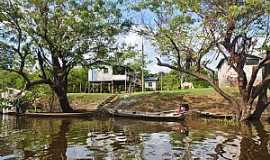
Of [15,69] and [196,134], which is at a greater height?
[15,69]

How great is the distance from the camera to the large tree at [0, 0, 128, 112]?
31500mm

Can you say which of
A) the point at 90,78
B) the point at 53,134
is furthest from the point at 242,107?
the point at 90,78

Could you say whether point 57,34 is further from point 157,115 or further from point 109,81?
point 109,81

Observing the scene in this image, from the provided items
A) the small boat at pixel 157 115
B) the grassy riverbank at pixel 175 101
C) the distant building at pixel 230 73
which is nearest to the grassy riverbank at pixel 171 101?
the grassy riverbank at pixel 175 101

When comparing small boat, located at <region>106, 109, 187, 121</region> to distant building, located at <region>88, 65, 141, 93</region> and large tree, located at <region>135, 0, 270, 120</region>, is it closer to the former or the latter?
large tree, located at <region>135, 0, 270, 120</region>

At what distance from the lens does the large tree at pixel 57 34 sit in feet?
103

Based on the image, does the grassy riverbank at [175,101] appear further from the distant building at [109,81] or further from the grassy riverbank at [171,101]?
the distant building at [109,81]

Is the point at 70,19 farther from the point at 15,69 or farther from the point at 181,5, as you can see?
the point at 181,5

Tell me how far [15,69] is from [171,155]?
22757 mm

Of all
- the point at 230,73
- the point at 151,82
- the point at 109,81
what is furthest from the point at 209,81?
the point at 151,82

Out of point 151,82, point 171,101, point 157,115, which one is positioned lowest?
point 157,115

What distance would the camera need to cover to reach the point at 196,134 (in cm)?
2077

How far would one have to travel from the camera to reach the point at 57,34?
106ft

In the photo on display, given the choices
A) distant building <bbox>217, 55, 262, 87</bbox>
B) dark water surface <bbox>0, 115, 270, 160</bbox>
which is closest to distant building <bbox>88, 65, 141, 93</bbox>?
distant building <bbox>217, 55, 262, 87</bbox>
